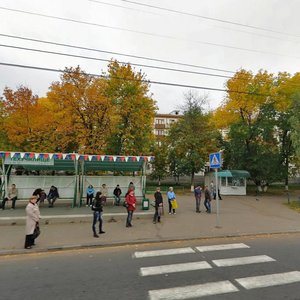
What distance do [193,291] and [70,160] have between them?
1219 cm

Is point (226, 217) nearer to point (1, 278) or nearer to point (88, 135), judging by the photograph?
point (1, 278)

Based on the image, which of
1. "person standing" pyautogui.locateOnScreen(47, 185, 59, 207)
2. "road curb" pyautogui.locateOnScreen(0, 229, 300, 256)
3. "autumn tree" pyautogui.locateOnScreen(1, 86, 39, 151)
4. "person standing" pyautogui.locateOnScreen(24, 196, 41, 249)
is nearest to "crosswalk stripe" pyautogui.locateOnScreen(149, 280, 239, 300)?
"road curb" pyautogui.locateOnScreen(0, 229, 300, 256)

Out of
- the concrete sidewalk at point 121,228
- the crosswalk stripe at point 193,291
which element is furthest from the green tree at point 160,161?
the crosswalk stripe at point 193,291

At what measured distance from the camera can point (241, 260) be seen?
6.69 metres

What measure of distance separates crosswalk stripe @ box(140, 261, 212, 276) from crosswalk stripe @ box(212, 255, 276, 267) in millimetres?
386

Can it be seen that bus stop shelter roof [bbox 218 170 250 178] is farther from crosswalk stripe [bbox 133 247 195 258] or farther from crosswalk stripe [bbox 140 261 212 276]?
crosswalk stripe [bbox 140 261 212 276]

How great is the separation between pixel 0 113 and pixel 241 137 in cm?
2817

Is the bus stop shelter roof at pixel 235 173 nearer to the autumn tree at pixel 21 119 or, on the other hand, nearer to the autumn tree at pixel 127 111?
the autumn tree at pixel 127 111

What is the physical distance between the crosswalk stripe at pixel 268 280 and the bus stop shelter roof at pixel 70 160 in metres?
9.83

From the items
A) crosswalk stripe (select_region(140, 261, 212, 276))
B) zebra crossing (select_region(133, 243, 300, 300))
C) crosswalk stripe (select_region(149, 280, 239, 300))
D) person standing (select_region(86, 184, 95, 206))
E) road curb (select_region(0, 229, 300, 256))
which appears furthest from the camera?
person standing (select_region(86, 184, 95, 206))

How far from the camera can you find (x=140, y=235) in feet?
30.8

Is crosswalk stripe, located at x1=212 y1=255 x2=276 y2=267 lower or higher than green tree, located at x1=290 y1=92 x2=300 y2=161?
lower

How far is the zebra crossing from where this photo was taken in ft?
15.6

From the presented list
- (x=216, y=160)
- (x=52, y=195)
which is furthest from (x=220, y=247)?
(x=52, y=195)
